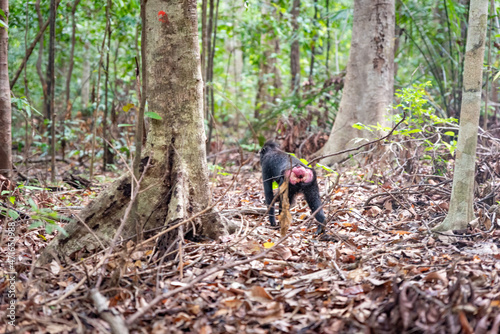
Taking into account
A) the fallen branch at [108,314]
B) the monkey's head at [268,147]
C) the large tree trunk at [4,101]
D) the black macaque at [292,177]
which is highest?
the large tree trunk at [4,101]

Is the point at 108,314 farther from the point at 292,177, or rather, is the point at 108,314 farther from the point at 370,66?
the point at 370,66

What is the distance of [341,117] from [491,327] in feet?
16.6

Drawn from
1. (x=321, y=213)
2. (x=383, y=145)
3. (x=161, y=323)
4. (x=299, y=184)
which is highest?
(x=383, y=145)

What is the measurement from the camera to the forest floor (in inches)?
88.7

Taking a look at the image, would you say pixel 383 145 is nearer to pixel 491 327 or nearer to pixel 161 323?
pixel 491 327

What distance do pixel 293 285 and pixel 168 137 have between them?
172 centimetres

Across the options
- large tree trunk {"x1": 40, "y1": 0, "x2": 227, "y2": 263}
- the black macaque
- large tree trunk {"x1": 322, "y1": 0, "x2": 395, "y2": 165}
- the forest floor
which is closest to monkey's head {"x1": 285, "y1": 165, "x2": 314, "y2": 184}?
the black macaque

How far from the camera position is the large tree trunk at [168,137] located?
3.60 meters

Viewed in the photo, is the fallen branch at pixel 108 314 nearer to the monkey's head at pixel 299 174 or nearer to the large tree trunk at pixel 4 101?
the monkey's head at pixel 299 174

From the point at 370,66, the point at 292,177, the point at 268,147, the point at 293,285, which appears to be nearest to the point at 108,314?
the point at 293,285

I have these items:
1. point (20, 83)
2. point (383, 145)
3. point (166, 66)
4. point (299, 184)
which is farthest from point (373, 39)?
point (20, 83)

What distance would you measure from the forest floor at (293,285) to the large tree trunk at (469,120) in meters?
0.21

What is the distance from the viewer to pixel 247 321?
241 cm

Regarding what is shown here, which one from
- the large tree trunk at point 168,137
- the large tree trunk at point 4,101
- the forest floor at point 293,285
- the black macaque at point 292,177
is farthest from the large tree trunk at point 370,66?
the large tree trunk at point 4,101
